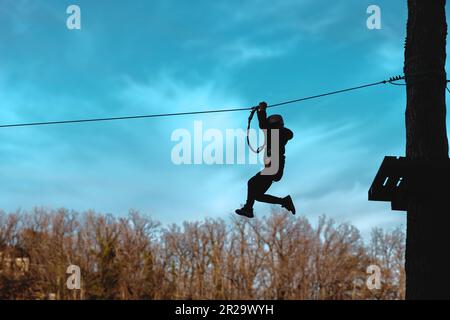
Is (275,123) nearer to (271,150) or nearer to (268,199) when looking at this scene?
(271,150)

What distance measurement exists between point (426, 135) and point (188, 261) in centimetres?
4903

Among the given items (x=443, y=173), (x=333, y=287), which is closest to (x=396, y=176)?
(x=443, y=173)

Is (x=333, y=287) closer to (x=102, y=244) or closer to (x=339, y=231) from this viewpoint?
(x=339, y=231)

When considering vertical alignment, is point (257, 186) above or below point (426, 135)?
below

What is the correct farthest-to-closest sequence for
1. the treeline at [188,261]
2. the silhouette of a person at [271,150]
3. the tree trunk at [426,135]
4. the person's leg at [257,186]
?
the treeline at [188,261] < the person's leg at [257,186] < the silhouette of a person at [271,150] < the tree trunk at [426,135]

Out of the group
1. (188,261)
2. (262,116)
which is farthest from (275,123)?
(188,261)

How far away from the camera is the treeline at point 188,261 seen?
5253 cm

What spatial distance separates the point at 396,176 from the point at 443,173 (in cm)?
61

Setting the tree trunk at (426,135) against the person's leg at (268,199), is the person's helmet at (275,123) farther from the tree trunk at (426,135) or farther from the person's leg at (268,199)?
the tree trunk at (426,135)

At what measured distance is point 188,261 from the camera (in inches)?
2203

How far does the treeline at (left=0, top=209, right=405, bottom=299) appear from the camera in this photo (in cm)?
5253

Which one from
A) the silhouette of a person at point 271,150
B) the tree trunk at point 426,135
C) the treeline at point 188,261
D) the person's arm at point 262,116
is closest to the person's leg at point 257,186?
the silhouette of a person at point 271,150

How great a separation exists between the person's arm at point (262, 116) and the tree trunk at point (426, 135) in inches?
80.3

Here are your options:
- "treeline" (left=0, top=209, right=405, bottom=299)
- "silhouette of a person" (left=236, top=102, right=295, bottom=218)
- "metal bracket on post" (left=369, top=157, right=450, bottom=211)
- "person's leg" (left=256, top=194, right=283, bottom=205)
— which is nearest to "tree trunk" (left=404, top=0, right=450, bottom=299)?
"metal bracket on post" (left=369, top=157, right=450, bottom=211)
